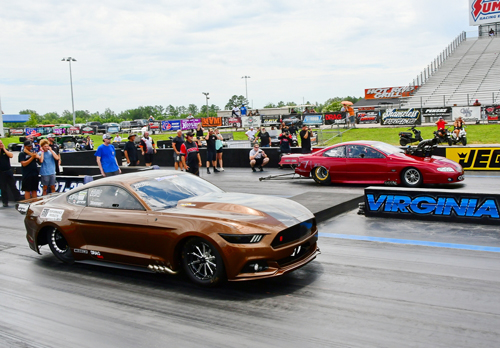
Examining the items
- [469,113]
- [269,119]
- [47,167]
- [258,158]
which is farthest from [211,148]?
[269,119]

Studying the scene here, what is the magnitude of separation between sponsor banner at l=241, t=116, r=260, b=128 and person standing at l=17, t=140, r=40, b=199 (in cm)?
3317

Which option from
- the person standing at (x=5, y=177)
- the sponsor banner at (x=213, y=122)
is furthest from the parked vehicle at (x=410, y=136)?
the sponsor banner at (x=213, y=122)

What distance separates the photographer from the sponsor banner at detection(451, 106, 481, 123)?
33906 millimetres

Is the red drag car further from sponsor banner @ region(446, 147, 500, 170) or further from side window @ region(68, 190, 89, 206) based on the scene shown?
side window @ region(68, 190, 89, 206)

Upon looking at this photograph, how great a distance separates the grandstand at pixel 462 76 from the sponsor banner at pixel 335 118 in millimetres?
10723

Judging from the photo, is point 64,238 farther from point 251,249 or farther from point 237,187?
point 237,187

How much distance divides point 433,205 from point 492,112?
29088 millimetres

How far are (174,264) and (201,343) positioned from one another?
161 cm

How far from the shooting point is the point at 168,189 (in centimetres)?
648

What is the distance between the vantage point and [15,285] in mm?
6227

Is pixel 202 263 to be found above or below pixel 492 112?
below

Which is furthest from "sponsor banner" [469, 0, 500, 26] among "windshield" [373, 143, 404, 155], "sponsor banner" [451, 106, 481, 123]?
"windshield" [373, 143, 404, 155]

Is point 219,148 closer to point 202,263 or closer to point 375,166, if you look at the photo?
point 375,166

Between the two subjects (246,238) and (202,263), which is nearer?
(246,238)
